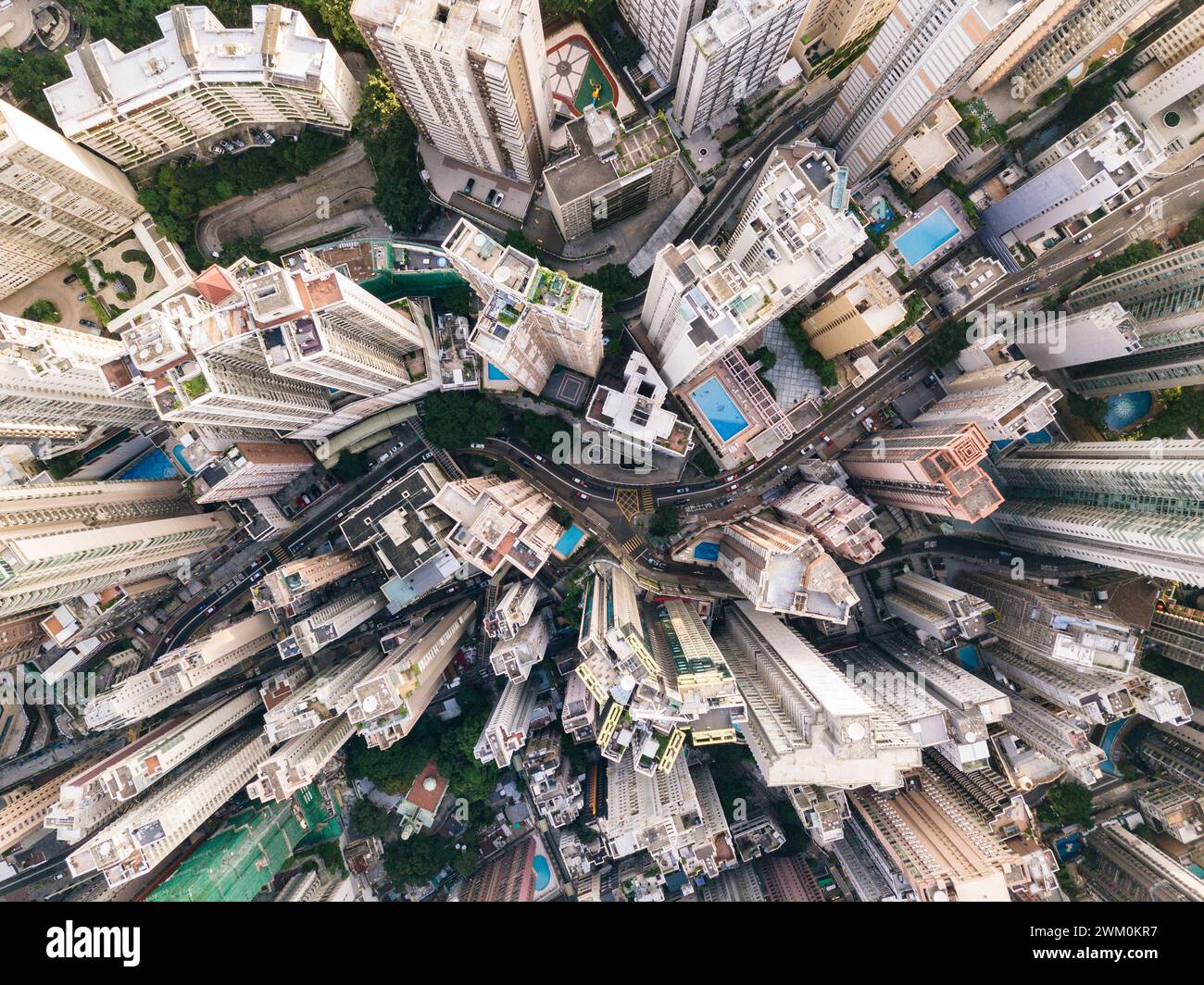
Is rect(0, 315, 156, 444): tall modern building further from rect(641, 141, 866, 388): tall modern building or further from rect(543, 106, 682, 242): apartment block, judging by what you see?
rect(641, 141, 866, 388): tall modern building

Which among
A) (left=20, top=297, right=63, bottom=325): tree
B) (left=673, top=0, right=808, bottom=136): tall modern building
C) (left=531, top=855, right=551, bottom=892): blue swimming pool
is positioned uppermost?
(left=20, top=297, right=63, bottom=325): tree

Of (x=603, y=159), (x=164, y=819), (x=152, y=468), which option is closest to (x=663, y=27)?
(x=603, y=159)

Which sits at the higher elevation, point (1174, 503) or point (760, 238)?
point (760, 238)

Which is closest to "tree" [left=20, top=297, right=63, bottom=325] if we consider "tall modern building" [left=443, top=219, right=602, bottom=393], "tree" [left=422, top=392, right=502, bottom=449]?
"tree" [left=422, top=392, right=502, bottom=449]

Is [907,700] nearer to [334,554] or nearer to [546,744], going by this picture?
[546,744]

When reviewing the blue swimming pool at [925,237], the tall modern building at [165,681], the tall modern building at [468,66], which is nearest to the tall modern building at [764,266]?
the blue swimming pool at [925,237]

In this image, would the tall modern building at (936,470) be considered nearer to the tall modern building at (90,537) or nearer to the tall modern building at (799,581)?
the tall modern building at (799,581)
